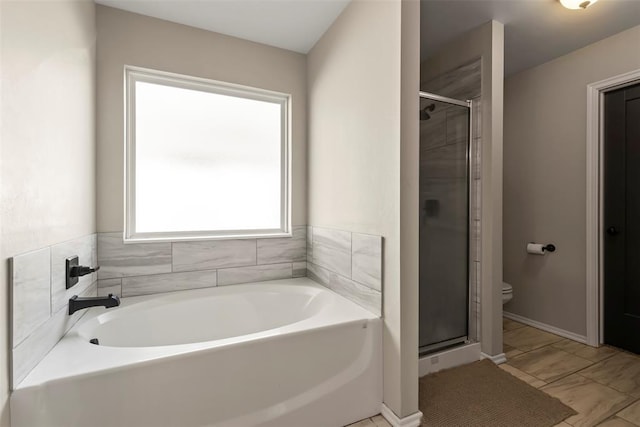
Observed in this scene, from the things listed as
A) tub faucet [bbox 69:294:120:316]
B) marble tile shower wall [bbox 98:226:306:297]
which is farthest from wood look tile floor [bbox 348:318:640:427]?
tub faucet [bbox 69:294:120:316]

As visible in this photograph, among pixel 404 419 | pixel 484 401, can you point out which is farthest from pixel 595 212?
pixel 404 419

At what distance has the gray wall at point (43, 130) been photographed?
3.31 ft

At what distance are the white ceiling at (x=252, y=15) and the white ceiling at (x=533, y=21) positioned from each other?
2.39 ft

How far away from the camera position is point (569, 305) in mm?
→ 2580

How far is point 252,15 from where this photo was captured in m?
2.06

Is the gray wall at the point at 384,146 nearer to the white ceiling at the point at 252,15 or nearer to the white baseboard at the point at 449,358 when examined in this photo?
the white ceiling at the point at 252,15

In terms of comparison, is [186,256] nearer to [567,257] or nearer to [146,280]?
[146,280]

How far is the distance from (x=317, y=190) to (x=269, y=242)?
1.88ft

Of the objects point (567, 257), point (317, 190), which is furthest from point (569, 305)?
point (317, 190)

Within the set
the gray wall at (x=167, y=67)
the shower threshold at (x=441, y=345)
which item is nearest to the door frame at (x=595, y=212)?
the shower threshold at (x=441, y=345)

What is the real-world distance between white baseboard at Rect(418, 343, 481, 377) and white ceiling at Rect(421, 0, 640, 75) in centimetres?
234

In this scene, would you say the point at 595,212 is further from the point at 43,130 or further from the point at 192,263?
the point at 43,130

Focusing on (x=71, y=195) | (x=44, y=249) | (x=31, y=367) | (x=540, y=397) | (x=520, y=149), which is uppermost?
(x=520, y=149)

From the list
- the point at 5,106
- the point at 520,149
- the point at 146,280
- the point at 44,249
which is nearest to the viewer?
the point at 5,106
